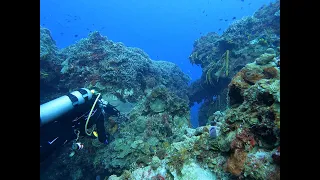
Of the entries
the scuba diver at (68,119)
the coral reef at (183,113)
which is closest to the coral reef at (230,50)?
the coral reef at (183,113)

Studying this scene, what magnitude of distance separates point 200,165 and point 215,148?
1.58 ft

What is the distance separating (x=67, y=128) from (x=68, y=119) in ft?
0.77

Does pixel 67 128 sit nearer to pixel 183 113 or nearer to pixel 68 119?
pixel 68 119

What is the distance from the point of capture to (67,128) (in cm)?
598

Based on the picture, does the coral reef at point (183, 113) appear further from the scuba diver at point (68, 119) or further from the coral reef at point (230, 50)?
the scuba diver at point (68, 119)

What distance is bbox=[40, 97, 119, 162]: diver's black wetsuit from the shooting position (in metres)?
5.52

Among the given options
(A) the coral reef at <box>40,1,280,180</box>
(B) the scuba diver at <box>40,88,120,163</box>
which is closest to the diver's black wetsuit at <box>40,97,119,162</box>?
(B) the scuba diver at <box>40,88,120,163</box>

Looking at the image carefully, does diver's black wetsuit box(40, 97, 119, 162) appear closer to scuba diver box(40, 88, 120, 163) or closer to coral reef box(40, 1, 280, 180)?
scuba diver box(40, 88, 120, 163)

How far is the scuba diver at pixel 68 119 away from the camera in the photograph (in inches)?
217

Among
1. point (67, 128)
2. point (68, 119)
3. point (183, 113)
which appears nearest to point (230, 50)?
point (183, 113)

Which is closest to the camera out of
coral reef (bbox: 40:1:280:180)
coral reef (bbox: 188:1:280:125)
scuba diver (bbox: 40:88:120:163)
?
coral reef (bbox: 40:1:280:180)
